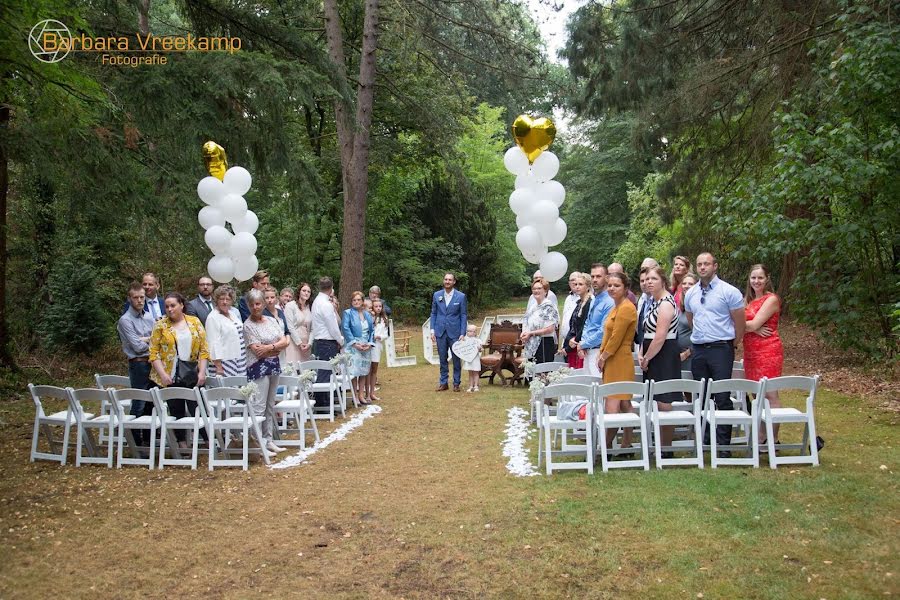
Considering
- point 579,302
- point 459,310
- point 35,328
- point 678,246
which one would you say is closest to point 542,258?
point 579,302

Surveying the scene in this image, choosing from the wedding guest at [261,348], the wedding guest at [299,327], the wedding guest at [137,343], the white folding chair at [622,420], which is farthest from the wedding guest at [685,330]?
the wedding guest at [137,343]

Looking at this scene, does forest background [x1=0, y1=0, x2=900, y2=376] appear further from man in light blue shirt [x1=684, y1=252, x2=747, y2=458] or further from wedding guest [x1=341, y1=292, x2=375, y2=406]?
man in light blue shirt [x1=684, y1=252, x2=747, y2=458]

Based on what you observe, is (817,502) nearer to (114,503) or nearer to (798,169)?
(114,503)

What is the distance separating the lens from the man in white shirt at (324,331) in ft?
35.0

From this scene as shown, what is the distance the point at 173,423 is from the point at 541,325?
17.5ft

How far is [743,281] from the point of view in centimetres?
2456

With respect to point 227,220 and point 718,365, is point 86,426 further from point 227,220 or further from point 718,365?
point 718,365

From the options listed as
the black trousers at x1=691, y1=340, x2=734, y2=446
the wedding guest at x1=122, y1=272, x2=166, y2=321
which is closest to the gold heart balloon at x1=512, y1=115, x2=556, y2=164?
the black trousers at x1=691, y1=340, x2=734, y2=446

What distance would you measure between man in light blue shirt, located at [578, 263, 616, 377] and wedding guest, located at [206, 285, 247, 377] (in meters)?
3.64

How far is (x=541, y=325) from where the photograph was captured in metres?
10.8

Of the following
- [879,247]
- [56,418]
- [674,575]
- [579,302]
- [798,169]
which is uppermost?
[798,169]

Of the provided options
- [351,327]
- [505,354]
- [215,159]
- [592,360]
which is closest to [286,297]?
[351,327]

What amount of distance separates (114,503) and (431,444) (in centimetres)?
325

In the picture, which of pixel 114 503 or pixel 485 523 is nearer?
pixel 485 523
